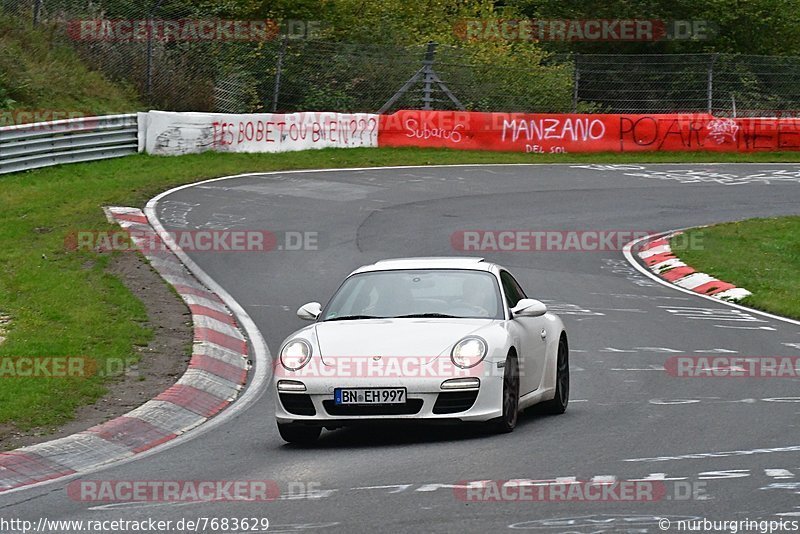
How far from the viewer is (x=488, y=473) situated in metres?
7.86

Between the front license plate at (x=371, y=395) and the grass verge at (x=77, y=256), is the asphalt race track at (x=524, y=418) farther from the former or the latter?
the grass verge at (x=77, y=256)

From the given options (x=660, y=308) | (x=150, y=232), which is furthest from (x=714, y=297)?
(x=150, y=232)

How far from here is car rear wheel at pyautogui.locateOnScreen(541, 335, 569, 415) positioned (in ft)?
34.6

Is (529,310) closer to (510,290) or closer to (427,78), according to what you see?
(510,290)

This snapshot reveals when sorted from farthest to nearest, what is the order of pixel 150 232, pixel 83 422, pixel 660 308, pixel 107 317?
1. pixel 150 232
2. pixel 660 308
3. pixel 107 317
4. pixel 83 422

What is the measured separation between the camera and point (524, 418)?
34.5 ft

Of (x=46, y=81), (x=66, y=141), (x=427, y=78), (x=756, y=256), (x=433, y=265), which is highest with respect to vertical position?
(x=427, y=78)

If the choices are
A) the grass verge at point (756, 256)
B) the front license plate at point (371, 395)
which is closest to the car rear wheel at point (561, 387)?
the front license plate at point (371, 395)

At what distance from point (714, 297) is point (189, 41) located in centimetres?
2031

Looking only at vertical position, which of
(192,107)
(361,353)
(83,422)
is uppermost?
(192,107)

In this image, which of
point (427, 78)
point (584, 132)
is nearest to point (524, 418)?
point (584, 132)

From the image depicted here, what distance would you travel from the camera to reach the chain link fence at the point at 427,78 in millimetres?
33719

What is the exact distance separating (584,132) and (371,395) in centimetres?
2496

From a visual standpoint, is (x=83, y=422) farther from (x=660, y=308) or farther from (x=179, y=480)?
(x=660, y=308)
